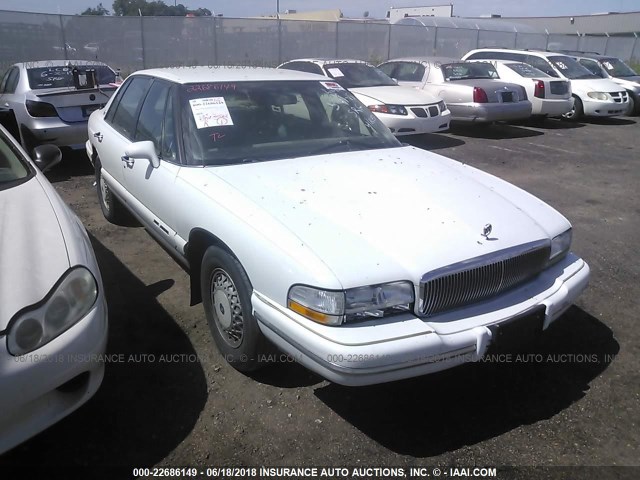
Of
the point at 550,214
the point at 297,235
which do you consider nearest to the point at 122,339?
the point at 297,235

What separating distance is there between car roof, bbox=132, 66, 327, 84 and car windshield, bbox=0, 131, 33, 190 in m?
1.16

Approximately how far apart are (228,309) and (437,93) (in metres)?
9.15

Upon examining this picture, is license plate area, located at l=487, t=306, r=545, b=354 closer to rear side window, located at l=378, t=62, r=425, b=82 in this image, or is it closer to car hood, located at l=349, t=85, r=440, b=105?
car hood, located at l=349, t=85, r=440, b=105

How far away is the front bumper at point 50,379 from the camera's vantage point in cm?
200

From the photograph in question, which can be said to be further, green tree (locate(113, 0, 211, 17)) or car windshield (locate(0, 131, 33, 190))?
green tree (locate(113, 0, 211, 17))

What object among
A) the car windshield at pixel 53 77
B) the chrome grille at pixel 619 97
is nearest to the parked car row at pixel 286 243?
the car windshield at pixel 53 77

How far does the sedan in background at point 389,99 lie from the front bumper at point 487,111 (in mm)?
1185

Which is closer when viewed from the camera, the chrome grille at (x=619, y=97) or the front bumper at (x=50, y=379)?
the front bumper at (x=50, y=379)

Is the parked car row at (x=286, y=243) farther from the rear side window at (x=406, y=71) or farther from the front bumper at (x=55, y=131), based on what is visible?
the rear side window at (x=406, y=71)

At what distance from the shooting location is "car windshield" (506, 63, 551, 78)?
11.9 meters

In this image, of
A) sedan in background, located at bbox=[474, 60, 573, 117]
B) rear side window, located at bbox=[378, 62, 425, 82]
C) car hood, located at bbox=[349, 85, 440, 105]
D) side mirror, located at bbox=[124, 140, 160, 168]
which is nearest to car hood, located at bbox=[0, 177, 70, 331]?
side mirror, located at bbox=[124, 140, 160, 168]

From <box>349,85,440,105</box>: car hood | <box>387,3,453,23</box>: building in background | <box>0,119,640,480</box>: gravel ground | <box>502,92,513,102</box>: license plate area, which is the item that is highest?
<box>387,3,453,23</box>: building in background

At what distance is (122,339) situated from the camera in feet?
10.8

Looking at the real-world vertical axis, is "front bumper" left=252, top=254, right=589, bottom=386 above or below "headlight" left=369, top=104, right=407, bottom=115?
below
